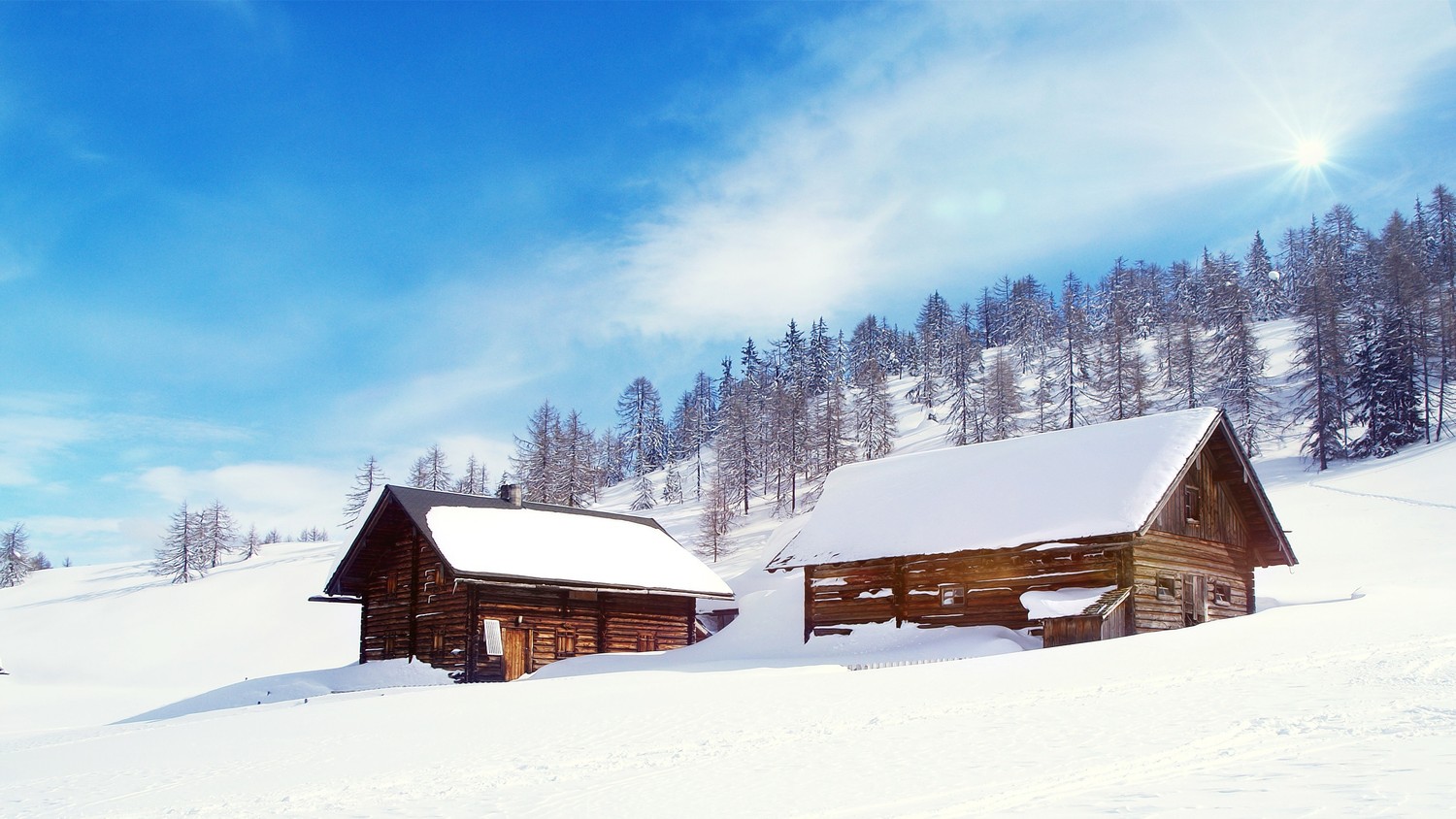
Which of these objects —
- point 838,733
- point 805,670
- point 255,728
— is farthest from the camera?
point 805,670

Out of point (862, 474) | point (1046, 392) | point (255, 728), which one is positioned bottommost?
point (255, 728)

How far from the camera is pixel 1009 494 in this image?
28.1m

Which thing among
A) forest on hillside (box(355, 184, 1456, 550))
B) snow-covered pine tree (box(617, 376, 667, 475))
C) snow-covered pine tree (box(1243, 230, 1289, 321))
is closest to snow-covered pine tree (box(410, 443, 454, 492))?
forest on hillside (box(355, 184, 1456, 550))

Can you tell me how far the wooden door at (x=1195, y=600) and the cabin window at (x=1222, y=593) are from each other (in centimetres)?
102

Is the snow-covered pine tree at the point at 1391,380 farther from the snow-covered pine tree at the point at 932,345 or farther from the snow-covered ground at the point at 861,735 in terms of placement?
the snow-covered pine tree at the point at 932,345

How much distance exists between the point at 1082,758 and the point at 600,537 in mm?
27405

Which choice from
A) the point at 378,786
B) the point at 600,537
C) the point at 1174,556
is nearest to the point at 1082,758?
the point at 378,786

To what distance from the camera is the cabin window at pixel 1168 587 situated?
26.0 m

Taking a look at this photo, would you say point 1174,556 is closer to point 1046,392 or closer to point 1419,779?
point 1419,779

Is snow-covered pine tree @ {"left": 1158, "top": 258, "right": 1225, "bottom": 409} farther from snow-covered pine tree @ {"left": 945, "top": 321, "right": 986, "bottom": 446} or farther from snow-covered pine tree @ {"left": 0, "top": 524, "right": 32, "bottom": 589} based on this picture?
snow-covered pine tree @ {"left": 0, "top": 524, "right": 32, "bottom": 589}

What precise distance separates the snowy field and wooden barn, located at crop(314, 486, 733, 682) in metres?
1.69

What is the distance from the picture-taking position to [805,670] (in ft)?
72.4

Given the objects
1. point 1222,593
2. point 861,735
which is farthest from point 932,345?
point 861,735

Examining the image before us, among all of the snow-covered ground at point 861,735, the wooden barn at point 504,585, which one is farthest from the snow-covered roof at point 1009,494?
the wooden barn at point 504,585
